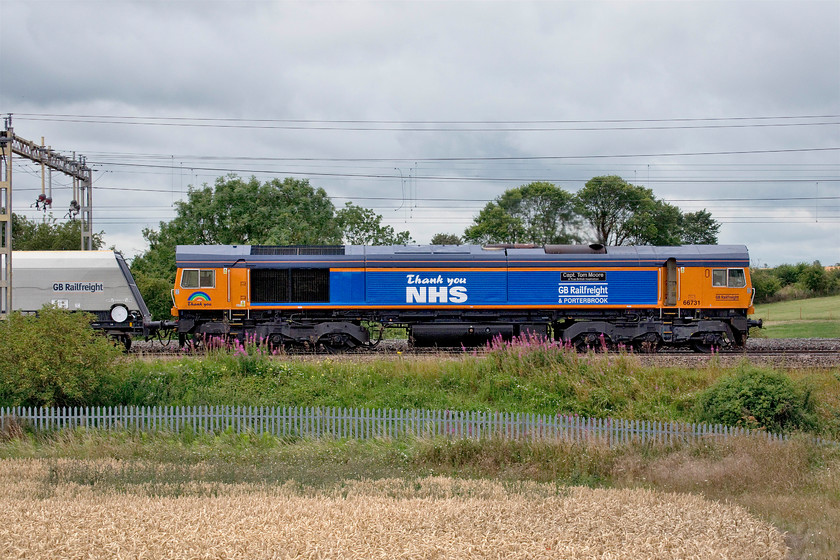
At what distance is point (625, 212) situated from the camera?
5703cm

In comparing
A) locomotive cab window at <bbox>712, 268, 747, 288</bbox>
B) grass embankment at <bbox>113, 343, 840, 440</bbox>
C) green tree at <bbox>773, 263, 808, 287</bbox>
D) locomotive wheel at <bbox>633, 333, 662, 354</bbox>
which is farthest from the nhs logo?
green tree at <bbox>773, 263, 808, 287</bbox>

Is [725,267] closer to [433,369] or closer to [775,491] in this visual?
[433,369]

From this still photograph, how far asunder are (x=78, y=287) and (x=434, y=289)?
13.7 metres

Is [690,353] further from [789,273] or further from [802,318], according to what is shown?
[789,273]

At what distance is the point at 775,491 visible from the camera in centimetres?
1063

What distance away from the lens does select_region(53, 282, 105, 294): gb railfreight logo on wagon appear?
25484 mm

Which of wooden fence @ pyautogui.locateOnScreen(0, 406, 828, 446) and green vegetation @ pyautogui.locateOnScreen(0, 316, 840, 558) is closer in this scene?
green vegetation @ pyautogui.locateOnScreen(0, 316, 840, 558)

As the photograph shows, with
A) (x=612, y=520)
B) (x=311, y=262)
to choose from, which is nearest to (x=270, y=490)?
(x=612, y=520)

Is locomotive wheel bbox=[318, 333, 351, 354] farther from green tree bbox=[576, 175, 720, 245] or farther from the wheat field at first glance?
green tree bbox=[576, 175, 720, 245]

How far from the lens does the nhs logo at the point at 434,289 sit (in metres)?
24.0

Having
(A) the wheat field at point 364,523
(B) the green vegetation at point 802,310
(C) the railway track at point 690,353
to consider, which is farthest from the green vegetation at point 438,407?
(B) the green vegetation at point 802,310

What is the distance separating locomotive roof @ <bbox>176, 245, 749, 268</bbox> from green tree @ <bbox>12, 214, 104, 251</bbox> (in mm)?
28530

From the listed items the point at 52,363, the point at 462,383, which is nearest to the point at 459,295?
the point at 462,383

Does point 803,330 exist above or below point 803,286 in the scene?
below
